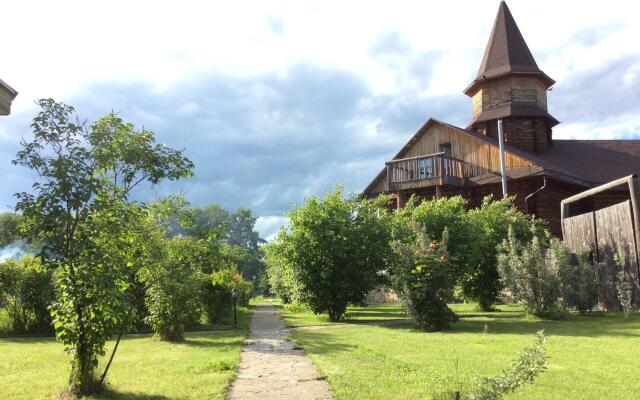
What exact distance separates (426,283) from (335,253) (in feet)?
14.8

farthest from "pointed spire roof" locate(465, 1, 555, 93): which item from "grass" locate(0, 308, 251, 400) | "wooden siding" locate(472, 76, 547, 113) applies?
"grass" locate(0, 308, 251, 400)

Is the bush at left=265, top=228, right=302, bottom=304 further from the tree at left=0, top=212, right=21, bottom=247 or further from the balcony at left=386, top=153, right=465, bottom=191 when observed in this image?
the tree at left=0, top=212, right=21, bottom=247

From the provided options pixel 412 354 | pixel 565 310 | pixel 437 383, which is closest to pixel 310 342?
pixel 412 354

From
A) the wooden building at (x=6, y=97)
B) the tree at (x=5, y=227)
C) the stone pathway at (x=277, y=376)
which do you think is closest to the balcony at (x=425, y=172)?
the stone pathway at (x=277, y=376)

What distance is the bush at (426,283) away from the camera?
1299 cm

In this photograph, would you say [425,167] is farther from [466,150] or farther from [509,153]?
[509,153]

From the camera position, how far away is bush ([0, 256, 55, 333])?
1480 cm

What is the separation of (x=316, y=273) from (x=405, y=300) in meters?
4.41

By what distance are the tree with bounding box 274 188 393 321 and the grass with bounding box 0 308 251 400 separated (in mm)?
5188

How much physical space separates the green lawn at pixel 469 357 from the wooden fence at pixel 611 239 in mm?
1461

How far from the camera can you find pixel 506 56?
113ft

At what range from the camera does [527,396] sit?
222 inches

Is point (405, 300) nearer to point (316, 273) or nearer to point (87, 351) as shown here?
point (316, 273)

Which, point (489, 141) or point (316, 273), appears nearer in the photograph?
point (316, 273)
